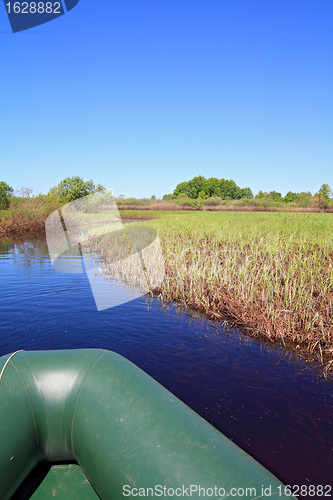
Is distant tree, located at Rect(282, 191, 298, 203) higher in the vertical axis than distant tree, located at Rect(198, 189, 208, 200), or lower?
lower

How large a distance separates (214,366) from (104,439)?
276 cm

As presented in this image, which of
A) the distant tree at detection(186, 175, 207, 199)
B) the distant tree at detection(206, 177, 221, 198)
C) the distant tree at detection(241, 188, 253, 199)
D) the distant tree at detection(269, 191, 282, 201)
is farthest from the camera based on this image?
the distant tree at detection(241, 188, 253, 199)

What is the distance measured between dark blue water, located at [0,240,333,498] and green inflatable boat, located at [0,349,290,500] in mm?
1450

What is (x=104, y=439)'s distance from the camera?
1965 millimetres

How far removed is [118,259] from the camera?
11156mm

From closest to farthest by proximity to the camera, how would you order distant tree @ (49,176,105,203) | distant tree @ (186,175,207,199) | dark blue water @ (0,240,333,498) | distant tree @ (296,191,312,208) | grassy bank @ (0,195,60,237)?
dark blue water @ (0,240,333,498) → grassy bank @ (0,195,60,237) → distant tree @ (49,176,105,203) → distant tree @ (296,191,312,208) → distant tree @ (186,175,207,199)

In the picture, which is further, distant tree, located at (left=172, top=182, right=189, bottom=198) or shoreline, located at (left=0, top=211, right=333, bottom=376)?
distant tree, located at (left=172, top=182, right=189, bottom=198)

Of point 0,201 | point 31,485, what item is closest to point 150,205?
point 0,201

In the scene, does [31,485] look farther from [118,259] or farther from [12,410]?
[118,259]

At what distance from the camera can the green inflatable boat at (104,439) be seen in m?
1.65

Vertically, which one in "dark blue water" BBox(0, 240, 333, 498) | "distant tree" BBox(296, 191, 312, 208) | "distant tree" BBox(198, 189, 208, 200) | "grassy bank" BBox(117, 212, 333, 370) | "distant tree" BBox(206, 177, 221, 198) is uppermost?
"distant tree" BBox(206, 177, 221, 198)

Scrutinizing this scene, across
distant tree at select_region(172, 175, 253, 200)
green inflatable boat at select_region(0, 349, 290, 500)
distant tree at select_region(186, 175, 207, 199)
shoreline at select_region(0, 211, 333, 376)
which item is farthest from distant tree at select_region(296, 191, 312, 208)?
green inflatable boat at select_region(0, 349, 290, 500)

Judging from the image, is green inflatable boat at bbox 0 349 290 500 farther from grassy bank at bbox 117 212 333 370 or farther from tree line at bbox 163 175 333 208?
tree line at bbox 163 175 333 208

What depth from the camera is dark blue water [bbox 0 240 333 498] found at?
10.1ft
